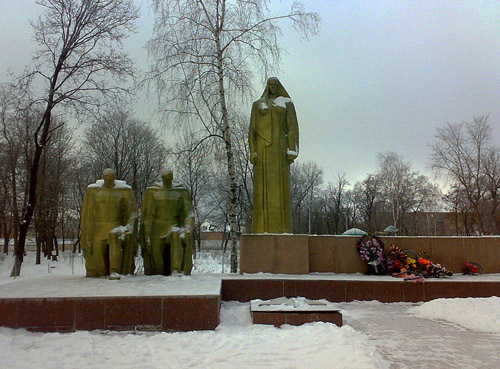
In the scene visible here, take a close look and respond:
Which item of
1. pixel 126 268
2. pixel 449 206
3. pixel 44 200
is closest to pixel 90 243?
pixel 126 268

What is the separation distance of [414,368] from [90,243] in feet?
18.0

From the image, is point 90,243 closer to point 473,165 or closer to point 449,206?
point 473,165

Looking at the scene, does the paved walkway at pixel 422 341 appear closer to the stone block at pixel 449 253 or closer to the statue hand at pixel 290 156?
the stone block at pixel 449 253

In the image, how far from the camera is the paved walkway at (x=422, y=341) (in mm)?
3922

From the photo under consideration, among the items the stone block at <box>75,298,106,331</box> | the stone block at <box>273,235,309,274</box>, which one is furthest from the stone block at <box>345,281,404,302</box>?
the stone block at <box>75,298,106,331</box>

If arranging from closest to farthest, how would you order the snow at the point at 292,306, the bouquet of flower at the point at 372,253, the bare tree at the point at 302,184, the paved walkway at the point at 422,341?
the paved walkway at the point at 422,341 < the snow at the point at 292,306 < the bouquet of flower at the point at 372,253 < the bare tree at the point at 302,184

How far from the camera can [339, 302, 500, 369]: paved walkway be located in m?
3.92

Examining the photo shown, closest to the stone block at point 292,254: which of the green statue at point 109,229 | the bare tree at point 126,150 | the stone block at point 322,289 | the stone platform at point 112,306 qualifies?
the stone block at point 322,289

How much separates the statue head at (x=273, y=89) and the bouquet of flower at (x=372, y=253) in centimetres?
392

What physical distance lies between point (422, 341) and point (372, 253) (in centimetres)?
404

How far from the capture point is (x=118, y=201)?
730 cm

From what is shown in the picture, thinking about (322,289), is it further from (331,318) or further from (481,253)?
(481,253)

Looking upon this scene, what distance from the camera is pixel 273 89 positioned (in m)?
9.55

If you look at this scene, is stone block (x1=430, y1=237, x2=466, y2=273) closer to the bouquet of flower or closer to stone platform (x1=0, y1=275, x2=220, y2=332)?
the bouquet of flower
